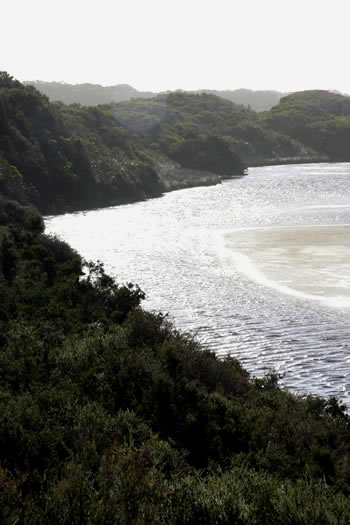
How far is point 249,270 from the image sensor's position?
31781mm

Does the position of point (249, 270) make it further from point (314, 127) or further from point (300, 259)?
point (314, 127)

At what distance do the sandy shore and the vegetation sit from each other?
10734mm

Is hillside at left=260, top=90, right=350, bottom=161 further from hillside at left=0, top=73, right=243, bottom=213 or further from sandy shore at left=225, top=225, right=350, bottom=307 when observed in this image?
sandy shore at left=225, top=225, right=350, bottom=307

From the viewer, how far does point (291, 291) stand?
26562mm

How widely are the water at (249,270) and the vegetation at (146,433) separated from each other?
10.3 ft

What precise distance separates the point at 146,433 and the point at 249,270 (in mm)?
22164

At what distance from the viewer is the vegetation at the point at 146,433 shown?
279 inches

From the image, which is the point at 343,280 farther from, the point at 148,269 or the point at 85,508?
the point at 85,508

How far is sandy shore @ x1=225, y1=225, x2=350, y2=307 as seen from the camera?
26.8 m

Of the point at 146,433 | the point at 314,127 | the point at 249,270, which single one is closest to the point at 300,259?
the point at 249,270

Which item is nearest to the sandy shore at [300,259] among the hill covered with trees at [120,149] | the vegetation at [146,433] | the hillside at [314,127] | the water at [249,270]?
the water at [249,270]

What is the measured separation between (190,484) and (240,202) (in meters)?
60.3

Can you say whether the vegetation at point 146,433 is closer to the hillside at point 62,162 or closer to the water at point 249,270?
the water at point 249,270

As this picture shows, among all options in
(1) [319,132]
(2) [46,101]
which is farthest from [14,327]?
(1) [319,132]
